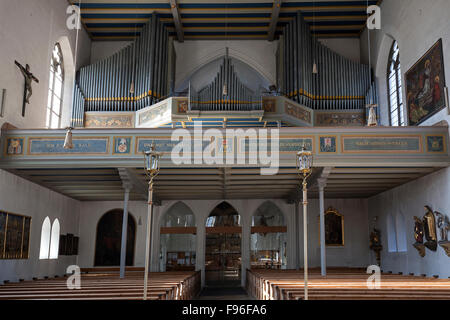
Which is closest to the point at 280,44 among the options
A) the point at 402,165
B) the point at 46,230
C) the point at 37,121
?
the point at 402,165

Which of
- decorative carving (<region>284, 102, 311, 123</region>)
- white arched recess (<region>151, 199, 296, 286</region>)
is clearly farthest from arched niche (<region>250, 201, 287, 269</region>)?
decorative carving (<region>284, 102, 311, 123</region>)

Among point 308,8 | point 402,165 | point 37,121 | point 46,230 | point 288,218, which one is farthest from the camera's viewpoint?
point 288,218

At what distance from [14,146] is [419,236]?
1214 cm

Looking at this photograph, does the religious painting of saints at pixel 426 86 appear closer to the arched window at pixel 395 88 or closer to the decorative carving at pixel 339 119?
the arched window at pixel 395 88

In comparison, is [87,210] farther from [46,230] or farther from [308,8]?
[308,8]

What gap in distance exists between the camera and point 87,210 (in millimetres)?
19953

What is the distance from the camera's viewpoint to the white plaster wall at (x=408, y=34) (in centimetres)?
1241

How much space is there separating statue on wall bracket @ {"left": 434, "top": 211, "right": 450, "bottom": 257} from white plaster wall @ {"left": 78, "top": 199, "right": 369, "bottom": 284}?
23.1ft

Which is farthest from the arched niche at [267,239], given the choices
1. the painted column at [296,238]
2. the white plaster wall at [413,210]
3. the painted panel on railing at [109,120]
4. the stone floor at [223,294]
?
the painted panel on railing at [109,120]
